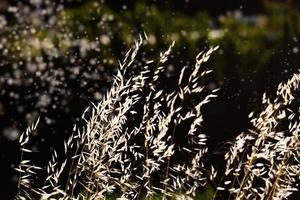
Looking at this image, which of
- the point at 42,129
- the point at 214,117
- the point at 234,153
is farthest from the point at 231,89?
the point at 234,153

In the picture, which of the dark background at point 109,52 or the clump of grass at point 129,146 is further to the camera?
the dark background at point 109,52

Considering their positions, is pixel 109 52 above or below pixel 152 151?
above

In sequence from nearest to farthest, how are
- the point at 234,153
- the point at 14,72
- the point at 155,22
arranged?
1. the point at 234,153
2. the point at 14,72
3. the point at 155,22

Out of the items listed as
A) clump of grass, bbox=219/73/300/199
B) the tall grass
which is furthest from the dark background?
clump of grass, bbox=219/73/300/199

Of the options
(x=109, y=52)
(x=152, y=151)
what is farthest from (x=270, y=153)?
(x=109, y=52)

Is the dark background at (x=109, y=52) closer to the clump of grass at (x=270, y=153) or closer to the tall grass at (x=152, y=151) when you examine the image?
the tall grass at (x=152, y=151)

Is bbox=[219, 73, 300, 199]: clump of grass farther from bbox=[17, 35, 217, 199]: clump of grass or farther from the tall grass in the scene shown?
bbox=[17, 35, 217, 199]: clump of grass

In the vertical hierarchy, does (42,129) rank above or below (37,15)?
below

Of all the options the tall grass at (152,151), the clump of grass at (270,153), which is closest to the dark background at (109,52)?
the tall grass at (152,151)

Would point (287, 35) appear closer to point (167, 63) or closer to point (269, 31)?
point (269, 31)

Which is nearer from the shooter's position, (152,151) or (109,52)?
(152,151)

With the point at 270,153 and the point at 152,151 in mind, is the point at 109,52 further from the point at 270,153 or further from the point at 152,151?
the point at 270,153
